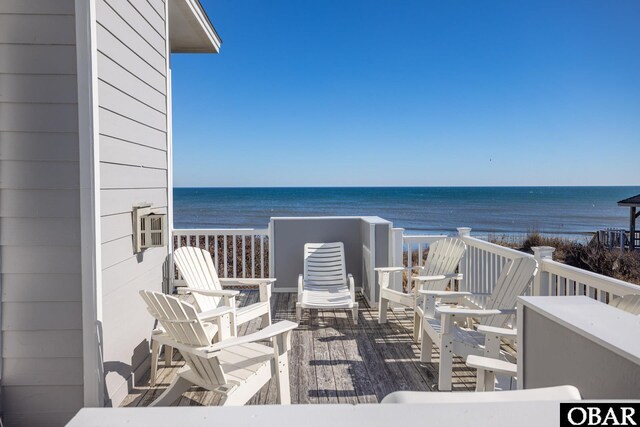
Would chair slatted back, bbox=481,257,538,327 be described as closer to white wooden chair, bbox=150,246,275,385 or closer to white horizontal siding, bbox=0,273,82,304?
white wooden chair, bbox=150,246,275,385

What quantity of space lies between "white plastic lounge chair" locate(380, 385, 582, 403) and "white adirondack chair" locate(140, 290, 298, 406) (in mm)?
1742

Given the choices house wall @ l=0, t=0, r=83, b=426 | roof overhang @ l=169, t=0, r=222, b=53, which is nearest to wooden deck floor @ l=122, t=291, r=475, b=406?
house wall @ l=0, t=0, r=83, b=426

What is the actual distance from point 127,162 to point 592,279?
3315 millimetres

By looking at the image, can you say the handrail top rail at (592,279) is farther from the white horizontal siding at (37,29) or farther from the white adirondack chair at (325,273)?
the white horizontal siding at (37,29)

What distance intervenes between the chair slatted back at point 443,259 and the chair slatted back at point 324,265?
4.15 feet

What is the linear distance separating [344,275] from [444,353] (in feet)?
9.65

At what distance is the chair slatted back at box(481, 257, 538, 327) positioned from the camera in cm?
345

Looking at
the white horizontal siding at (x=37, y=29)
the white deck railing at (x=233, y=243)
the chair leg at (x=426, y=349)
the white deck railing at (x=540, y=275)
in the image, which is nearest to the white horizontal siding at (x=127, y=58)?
the white horizontal siding at (x=37, y=29)

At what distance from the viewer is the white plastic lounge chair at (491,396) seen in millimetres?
989

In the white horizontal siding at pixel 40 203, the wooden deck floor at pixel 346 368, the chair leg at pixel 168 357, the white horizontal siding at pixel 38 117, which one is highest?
the white horizontal siding at pixel 38 117

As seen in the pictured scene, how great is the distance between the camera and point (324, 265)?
20.6 feet

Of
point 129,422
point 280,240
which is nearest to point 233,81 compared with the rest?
point 280,240

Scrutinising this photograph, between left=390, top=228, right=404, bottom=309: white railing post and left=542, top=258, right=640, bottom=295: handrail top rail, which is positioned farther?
left=390, top=228, right=404, bottom=309: white railing post

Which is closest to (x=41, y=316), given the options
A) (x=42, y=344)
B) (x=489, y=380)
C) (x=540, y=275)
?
(x=42, y=344)
